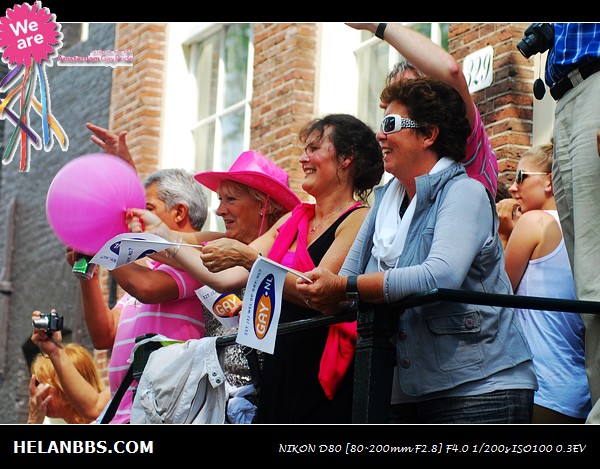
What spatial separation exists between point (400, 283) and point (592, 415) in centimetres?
74

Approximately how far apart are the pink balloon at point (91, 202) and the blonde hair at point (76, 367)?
1.85 m

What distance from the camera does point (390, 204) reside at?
3.70 m

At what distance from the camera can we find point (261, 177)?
15.4 feet

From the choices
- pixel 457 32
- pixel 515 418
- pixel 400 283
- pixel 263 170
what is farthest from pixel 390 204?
pixel 457 32

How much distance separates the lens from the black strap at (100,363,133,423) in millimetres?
4582

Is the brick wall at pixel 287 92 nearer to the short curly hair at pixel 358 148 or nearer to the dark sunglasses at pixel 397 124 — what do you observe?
the short curly hair at pixel 358 148

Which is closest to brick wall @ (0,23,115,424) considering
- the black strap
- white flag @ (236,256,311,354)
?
the black strap

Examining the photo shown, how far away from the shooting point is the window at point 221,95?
873 centimetres

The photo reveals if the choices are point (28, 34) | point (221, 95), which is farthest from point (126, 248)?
point (221, 95)

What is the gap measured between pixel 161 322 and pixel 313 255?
1.01 m

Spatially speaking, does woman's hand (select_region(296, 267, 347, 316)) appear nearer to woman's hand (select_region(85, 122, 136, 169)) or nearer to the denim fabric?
the denim fabric

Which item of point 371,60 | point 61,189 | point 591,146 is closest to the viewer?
point 591,146

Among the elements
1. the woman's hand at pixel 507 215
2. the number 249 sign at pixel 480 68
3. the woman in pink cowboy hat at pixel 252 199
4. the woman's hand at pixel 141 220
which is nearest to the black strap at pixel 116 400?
the woman's hand at pixel 141 220
